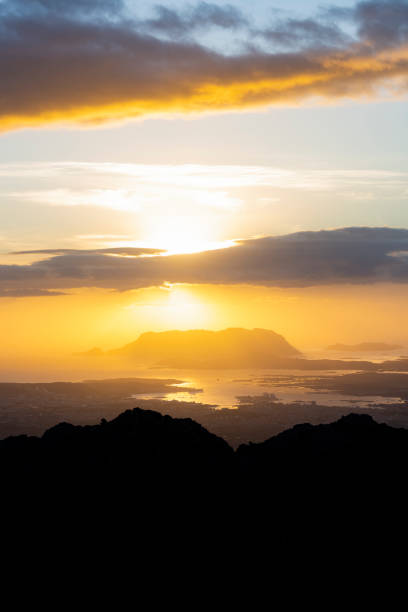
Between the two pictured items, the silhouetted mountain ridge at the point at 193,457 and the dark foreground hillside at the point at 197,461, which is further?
the silhouetted mountain ridge at the point at 193,457

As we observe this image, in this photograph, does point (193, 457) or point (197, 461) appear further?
point (193, 457)

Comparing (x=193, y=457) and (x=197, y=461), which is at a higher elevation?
(x=193, y=457)

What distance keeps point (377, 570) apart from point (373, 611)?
68.7 inches

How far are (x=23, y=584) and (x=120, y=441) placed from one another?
8.05 meters

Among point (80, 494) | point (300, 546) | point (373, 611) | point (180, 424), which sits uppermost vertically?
point (180, 424)

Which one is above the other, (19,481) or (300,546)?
(19,481)

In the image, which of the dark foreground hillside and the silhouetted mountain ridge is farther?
the silhouetted mountain ridge

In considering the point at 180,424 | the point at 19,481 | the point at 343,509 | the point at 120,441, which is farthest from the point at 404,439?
the point at 19,481

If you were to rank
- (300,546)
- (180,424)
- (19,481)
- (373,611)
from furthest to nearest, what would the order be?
(180,424) < (19,481) < (300,546) < (373,611)

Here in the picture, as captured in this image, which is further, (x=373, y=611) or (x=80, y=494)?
(x=80, y=494)

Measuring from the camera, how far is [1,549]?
30.4 m

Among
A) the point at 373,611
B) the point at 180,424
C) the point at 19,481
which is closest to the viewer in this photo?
the point at 373,611

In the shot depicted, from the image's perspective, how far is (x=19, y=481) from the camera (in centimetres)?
3319

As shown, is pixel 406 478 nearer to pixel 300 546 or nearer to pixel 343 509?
pixel 343 509
